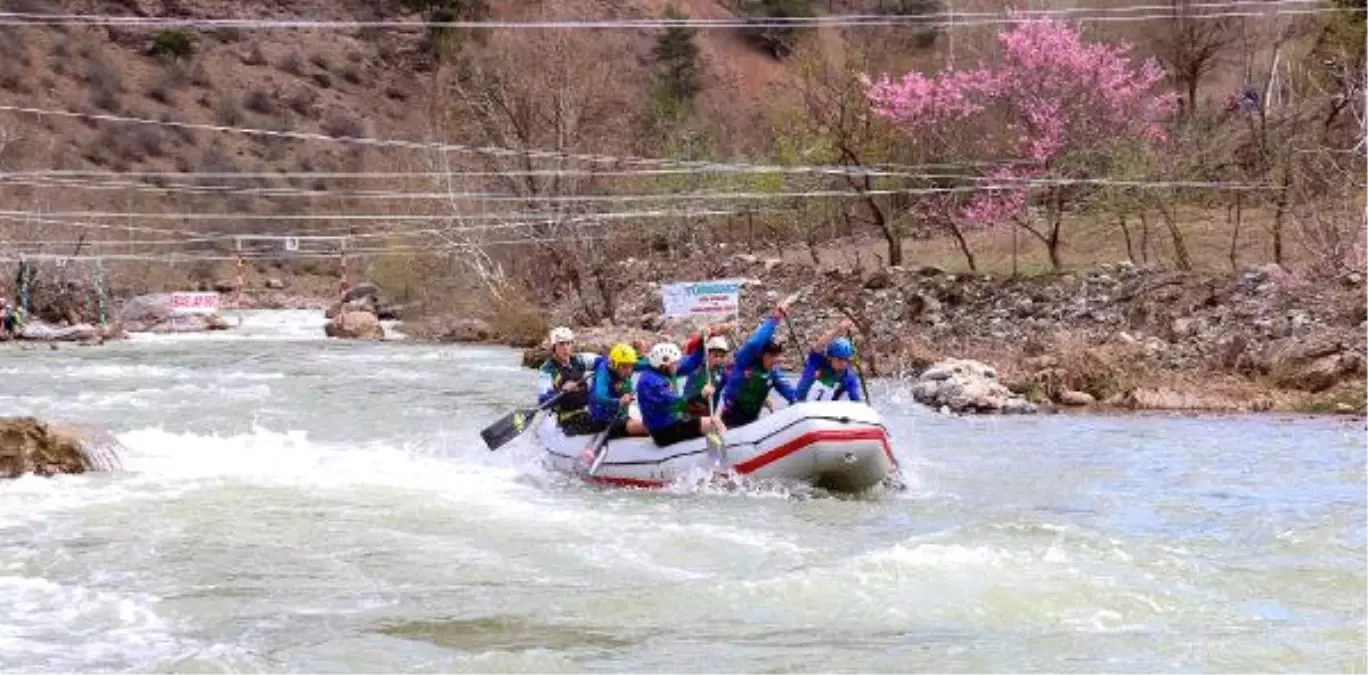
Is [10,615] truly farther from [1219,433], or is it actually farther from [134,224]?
[134,224]

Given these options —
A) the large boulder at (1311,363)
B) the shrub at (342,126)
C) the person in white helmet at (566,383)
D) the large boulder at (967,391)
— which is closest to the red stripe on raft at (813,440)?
the person in white helmet at (566,383)

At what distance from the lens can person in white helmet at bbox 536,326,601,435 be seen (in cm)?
1622

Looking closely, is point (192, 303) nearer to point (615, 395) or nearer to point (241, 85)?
point (615, 395)

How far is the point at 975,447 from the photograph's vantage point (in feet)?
59.6

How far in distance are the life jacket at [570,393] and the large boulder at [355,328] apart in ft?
88.8

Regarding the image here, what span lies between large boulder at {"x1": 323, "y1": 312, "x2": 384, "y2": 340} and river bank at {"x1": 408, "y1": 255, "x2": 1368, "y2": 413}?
425 inches

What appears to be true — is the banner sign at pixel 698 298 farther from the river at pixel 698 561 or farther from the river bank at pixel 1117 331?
the river at pixel 698 561

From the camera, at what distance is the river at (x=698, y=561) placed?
8812mm

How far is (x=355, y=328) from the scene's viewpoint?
141 feet

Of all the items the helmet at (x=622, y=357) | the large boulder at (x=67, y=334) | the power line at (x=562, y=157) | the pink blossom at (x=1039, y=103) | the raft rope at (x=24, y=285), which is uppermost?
the pink blossom at (x=1039, y=103)

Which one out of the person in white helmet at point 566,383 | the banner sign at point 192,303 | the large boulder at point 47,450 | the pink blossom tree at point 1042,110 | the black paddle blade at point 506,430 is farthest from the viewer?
the banner sign at point 192,303

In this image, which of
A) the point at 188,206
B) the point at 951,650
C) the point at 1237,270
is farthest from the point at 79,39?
the point at 951,650

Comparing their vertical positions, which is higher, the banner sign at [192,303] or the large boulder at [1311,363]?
the large boulder at [1311,363]

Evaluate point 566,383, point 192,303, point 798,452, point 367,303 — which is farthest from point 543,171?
point 798,452
